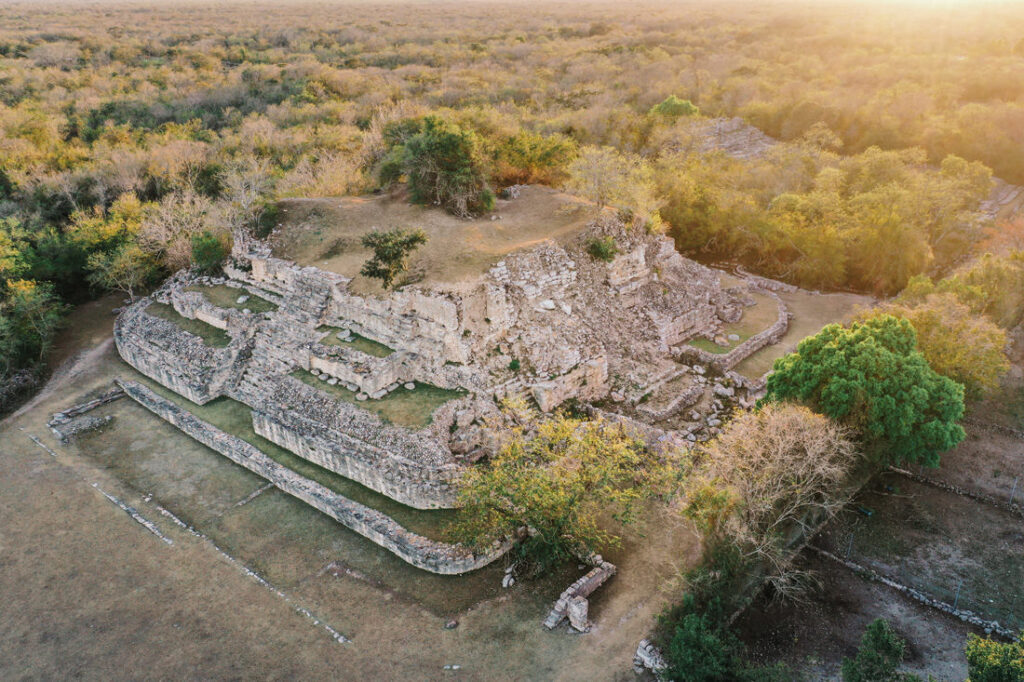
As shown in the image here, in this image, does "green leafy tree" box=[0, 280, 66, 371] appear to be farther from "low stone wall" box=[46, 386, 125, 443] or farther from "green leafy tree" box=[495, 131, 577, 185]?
"green leafy tree" box=[495, 131, 577, 185]

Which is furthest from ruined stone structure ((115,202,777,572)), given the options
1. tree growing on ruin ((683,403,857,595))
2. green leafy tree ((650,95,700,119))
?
green leafy tree ((650,95,700,119))

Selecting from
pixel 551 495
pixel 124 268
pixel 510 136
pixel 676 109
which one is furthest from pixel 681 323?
pixel 676 109

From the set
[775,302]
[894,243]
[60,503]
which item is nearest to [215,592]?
[60,503]

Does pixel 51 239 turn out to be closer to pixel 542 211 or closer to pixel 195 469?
pixel 195 469

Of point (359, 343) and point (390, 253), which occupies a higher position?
point (390, 253)

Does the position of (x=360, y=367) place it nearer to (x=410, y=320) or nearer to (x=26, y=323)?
(x=410, y=320)

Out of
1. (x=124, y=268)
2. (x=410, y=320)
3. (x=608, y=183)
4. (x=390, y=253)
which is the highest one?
(x=608, y=183)

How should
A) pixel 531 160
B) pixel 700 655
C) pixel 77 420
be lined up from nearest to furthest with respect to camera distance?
pixel 700 655
pixel 77 420
pixel 531 160
